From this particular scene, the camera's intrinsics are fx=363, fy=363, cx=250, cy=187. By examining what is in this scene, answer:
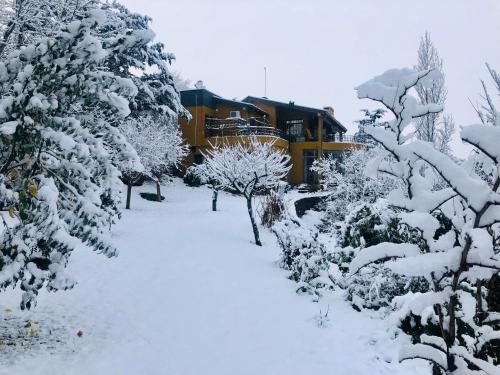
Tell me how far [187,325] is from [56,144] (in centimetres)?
378

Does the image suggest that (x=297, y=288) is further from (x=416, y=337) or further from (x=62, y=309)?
(x=62, y=309)

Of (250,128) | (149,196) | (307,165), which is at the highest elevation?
(250,128)

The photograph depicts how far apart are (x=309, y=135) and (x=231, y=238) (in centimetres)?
2294

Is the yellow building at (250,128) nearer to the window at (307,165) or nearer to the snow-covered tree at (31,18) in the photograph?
the window at (307,165)

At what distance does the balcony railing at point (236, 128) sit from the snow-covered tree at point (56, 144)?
78.2 ft

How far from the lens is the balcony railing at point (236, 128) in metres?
28.6

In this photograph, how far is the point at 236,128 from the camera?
29516mm

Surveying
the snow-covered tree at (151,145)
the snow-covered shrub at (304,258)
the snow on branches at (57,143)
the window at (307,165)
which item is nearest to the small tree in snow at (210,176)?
the snow-covered tree at (151,145)

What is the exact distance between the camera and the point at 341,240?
10.1m

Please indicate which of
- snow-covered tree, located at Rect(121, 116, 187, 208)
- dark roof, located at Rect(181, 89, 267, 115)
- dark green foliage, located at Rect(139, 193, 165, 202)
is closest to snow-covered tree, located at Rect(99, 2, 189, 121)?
snow-covered tree, located at Rect(121, 116, 187, 208)

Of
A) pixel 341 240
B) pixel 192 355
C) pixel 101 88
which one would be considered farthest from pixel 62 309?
pixel 341 240

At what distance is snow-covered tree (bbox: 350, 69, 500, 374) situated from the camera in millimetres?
1230

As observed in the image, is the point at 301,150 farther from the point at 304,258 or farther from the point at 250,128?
the point at 304,258

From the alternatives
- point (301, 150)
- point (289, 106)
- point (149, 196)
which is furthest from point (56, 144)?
point (289, 106)
